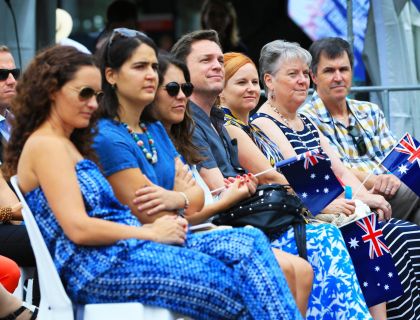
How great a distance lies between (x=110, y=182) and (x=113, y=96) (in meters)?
0.46

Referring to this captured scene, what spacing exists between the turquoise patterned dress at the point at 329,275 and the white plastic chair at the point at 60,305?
1.32 m

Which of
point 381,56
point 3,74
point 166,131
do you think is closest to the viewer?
point 166,131

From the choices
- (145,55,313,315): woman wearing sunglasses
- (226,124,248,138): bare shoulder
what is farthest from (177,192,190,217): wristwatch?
(226,124,248,138): bare shoulder

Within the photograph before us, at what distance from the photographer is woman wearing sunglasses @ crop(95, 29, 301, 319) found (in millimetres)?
4480

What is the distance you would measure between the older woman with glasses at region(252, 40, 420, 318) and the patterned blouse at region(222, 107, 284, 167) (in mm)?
32

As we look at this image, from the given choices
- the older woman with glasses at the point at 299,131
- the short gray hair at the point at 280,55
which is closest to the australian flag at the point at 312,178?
the older woman with glasses at the point at 299,131

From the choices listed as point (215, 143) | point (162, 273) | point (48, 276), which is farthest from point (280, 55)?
point (48, 276)

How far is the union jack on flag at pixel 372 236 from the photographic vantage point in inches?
245

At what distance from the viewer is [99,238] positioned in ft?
14.6

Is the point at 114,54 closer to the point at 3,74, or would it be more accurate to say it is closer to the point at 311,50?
the point at 3,74

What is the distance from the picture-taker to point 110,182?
16.2ft

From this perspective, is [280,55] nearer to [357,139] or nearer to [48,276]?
[357,139]

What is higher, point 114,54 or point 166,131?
point 114,54

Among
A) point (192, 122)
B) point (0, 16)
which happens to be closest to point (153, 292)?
point (192, 122)
